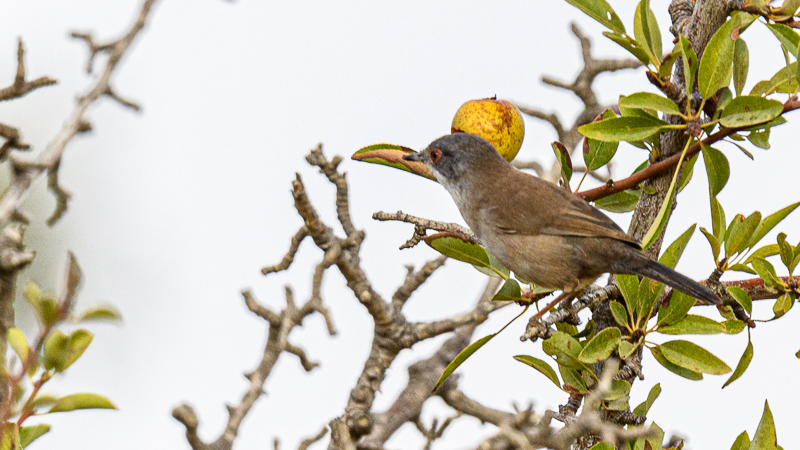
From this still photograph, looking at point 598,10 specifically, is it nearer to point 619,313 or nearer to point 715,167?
point 715,167

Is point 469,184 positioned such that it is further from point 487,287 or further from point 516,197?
point 487,287

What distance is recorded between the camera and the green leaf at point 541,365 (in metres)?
2.25

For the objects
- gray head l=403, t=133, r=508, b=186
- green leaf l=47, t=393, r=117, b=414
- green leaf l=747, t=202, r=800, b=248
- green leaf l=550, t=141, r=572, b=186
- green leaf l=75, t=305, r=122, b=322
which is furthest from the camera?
gray head l=403, t=133, r=508, b=186

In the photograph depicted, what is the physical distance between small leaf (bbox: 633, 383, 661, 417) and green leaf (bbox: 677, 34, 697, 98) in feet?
2.84

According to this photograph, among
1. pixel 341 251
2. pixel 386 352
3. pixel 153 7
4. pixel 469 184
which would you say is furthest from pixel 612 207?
pixel 153 7

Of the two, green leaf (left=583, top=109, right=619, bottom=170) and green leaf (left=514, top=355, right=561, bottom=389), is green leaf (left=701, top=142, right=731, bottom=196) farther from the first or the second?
green leaf (left=514, top=355, right=561, bottom=389)

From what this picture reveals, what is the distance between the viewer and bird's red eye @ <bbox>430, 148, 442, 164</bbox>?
2887 millimetres

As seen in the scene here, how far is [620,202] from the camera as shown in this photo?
253 cm

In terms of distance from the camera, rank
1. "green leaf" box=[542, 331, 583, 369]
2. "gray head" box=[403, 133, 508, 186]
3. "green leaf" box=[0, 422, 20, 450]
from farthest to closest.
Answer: "gray head" box=[403, 133, 508, 186], "green leaf" box=[542, 331, 583, 369], "green leaf" box=[0, 422, 20, 450]

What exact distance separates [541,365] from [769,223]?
0.78 m

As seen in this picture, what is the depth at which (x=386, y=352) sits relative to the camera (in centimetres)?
337

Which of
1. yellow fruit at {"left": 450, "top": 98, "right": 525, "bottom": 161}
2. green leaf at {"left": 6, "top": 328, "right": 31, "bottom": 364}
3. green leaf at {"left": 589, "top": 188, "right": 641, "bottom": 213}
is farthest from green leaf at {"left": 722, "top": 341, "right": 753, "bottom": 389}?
green leaf at {"left": 6, "top": 328, "right": 31, "bottom": 364}

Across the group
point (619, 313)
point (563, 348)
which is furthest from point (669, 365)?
point (563, 348)

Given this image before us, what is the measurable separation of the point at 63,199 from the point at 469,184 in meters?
2.17
